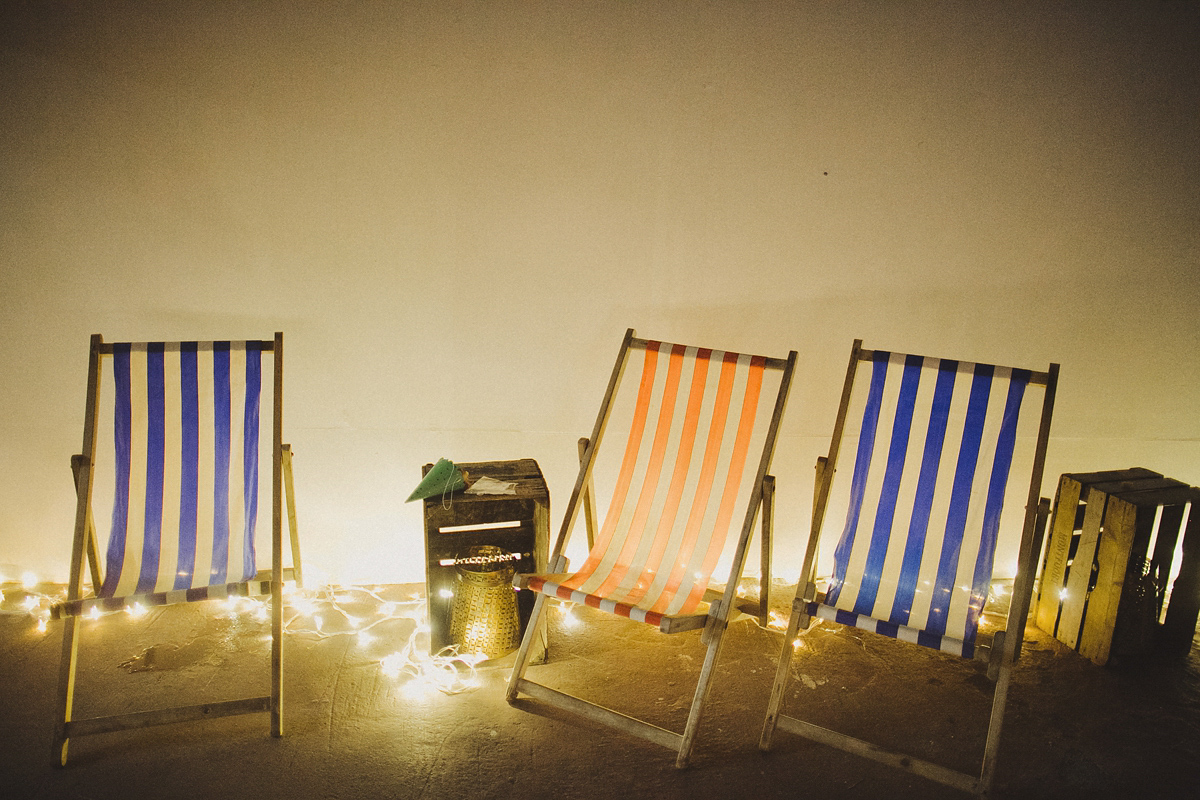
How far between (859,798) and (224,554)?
6.89 feet

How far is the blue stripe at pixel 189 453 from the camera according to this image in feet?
7.79

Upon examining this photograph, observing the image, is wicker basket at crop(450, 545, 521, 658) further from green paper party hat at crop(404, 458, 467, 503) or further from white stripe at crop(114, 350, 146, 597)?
white stripe at crop(114, 350, 146, 597)

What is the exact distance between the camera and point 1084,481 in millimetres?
2807

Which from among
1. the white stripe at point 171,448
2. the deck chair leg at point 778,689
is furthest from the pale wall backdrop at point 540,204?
the deck chair leg at point 778,689

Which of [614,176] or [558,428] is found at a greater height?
[614,176]

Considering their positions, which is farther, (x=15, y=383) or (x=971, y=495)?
(x=15, y=383)

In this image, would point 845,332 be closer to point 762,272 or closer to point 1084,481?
point 762,272

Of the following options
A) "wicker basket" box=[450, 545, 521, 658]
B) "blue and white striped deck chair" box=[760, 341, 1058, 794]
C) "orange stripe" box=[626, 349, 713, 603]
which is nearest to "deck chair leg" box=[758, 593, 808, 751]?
"blue and white striped deck chair" box=[760, 341, 1058, 794]

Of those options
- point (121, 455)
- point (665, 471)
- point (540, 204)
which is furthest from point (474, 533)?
point (540, 204)

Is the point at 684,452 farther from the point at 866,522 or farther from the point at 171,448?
the point at 171,448

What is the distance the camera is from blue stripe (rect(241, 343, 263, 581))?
7.82 ft

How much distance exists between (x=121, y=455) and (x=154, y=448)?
0.33ft

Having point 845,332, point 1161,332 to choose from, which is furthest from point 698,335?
point 1161,332

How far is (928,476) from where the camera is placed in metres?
2.41
